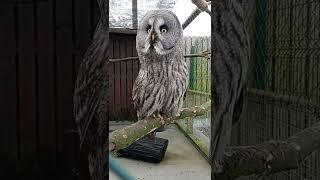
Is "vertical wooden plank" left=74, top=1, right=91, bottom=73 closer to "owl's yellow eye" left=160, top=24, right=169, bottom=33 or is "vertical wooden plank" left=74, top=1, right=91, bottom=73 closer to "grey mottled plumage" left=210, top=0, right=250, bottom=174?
Result: "grey mottled plumage" left=210, top=0, right=250, bottom=174

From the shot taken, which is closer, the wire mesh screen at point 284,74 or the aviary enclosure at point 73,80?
the aviary enclosure at point 73,80

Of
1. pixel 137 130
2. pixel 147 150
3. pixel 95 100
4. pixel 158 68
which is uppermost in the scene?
pixel 158 68

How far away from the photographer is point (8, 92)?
0.87m

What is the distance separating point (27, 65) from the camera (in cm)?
88

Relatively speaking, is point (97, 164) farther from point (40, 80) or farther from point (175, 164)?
point (175, 164)

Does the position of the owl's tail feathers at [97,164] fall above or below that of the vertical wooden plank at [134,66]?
below

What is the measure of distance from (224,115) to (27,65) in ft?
1.86

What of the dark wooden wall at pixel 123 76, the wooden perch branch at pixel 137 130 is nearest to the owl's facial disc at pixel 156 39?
the dark wooden wall at pixel 123 76

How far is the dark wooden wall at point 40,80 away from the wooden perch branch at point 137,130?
65 centimetres

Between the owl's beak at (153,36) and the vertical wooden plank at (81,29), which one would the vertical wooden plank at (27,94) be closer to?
the vertical wooden plank at (81,29)

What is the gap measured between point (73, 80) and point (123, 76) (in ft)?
4.10

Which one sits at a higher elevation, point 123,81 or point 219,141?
point 123,81

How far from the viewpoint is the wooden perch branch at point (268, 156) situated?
94cm

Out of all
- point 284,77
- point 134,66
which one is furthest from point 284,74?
point 134,66
